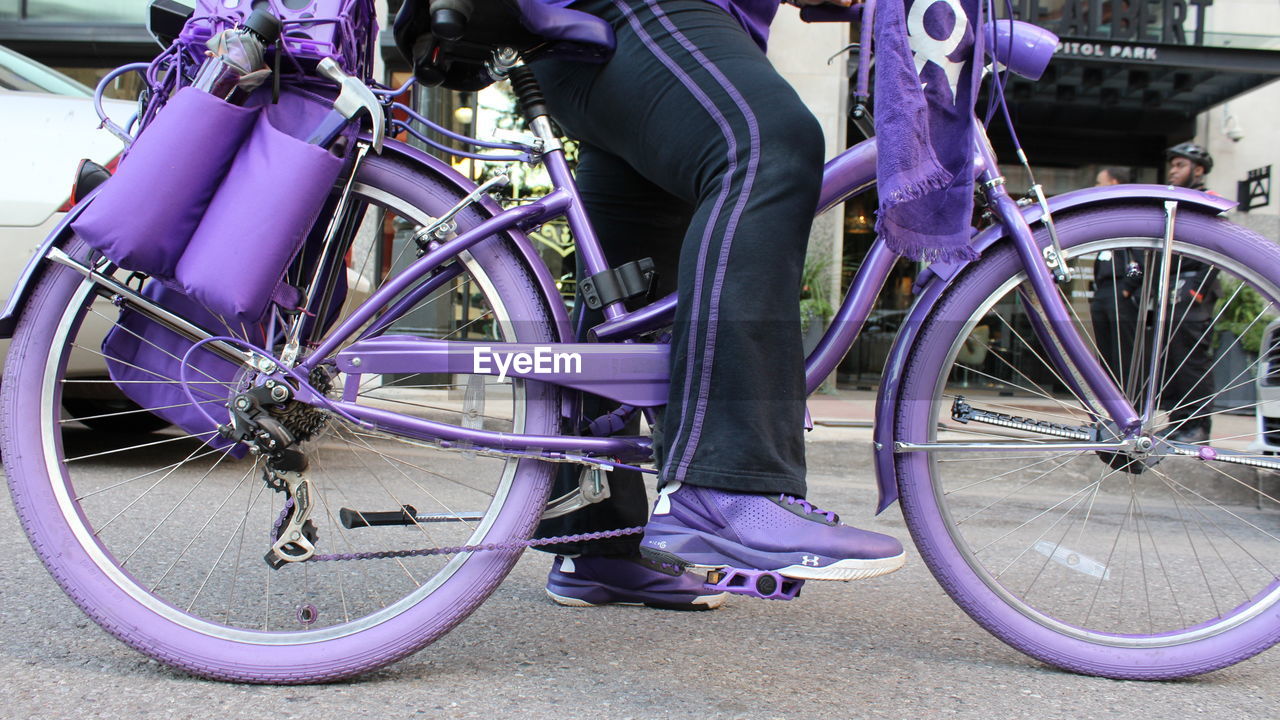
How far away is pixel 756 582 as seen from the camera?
1.64m

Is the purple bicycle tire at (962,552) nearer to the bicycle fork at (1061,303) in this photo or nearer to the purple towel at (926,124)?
the bicycle fork at (1061,303)

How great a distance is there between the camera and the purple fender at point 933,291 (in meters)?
1.88

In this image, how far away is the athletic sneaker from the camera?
7.64ft

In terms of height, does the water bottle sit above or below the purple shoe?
above

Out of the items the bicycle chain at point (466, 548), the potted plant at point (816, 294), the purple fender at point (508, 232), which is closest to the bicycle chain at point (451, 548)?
the bicycle chain at point (466, 548)

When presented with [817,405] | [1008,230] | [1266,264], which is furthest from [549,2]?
[817,405]

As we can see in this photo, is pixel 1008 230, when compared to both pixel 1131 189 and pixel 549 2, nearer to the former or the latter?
pixel 1131 189

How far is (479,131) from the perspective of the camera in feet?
29.0

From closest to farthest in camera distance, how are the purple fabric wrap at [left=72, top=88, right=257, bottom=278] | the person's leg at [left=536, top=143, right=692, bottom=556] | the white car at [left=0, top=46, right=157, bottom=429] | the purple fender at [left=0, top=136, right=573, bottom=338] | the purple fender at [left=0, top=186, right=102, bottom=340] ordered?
the purple fabric wrap at [left=72, top=88, right=257, bottom=278]
the purple fender at [left=0, top=186, right=102, bottom=340]
the purple fender at [left=0, top=136, right=573, bottom=338]
the person's leg at [left=536, top=143, right=692, bottom=556]
the white car at [left=0, top=46, right=157, bottom=429]

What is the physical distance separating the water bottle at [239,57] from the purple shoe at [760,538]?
1.04 meters

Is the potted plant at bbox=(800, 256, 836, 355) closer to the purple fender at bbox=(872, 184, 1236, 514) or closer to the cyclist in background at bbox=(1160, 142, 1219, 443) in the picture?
the cyclist in background at bbox=(1160, 142, 1219, 443)

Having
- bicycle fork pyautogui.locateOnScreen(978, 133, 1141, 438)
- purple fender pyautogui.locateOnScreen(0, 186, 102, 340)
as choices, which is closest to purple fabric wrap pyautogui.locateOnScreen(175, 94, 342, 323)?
purple fender pyautogui.locateOnScreen(0, 186, 102, 340)

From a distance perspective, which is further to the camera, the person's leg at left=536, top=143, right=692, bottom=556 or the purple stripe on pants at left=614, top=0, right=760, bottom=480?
the person's leg at left=536, top=143, right=692, bottom=556

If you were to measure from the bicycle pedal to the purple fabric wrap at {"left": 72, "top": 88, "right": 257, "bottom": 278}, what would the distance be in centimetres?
111
